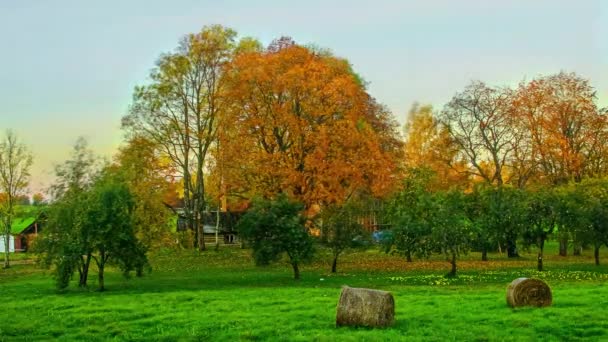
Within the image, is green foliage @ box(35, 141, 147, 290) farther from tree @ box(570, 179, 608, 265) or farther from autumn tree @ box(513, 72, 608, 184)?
autumn tree @ box(513, 72, 608, 184)

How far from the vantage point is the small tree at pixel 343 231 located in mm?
33375

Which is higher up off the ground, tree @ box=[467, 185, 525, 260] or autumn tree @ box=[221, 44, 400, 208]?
autumn tree @ box=[221, 44, 400, 208]

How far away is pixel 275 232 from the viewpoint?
3012 cm

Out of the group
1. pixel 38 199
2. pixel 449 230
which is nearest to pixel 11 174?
pixel 38 199

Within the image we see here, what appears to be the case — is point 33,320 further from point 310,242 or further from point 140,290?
point 310,242

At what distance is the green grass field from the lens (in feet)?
47.7

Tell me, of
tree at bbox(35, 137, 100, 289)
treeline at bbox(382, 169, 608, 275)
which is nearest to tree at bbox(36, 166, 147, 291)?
tree at bbox(35, 137, 100, 289)

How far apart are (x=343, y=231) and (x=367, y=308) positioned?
1840 cm

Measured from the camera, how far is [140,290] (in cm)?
2686

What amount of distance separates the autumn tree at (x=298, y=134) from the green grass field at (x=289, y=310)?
10819mm

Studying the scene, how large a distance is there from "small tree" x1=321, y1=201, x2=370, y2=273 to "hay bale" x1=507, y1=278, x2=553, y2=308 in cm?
1622

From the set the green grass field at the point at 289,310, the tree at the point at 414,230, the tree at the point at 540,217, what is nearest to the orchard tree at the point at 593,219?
the tree at the point at 540,217

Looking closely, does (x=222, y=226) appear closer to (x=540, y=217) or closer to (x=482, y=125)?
(x=482, y=125)

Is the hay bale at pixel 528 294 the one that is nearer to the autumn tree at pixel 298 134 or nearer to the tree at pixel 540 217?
the tree at pixel 540 217
